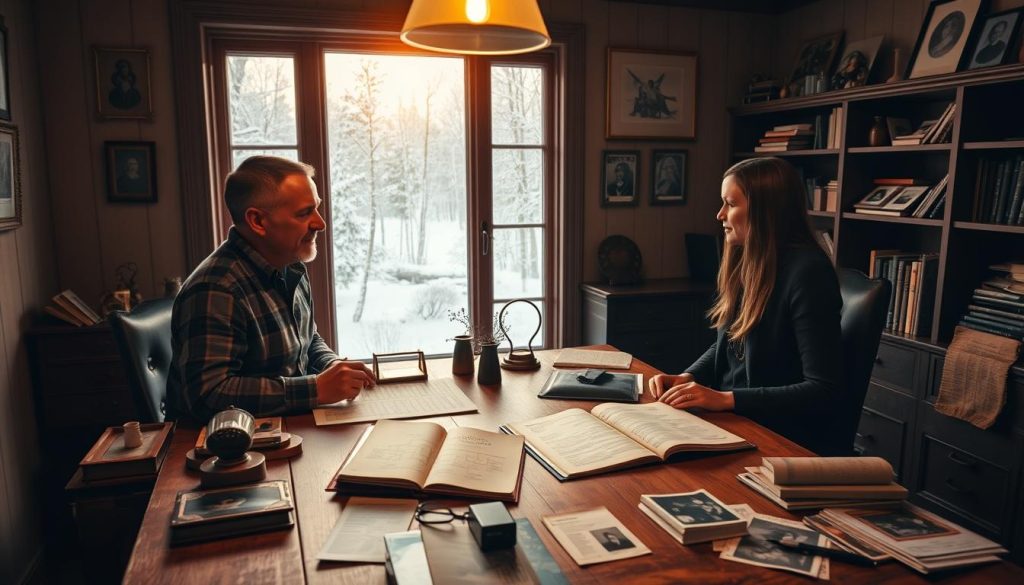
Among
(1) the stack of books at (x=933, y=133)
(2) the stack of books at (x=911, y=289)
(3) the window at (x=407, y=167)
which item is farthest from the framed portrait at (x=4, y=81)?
(1) the stack of books at (x=933, y=133)

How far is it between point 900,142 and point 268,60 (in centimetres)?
292

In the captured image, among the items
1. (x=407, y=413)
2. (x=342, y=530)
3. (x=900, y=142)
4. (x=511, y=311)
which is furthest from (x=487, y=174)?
(x=342, y=530)

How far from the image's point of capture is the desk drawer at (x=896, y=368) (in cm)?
283

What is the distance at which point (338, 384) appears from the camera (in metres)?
1.77

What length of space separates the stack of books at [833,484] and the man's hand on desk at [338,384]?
1028 mm

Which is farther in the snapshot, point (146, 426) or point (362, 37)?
point (362, 37)

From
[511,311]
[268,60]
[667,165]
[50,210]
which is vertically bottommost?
[511,311]

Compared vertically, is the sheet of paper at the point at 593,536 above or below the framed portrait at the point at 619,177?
below

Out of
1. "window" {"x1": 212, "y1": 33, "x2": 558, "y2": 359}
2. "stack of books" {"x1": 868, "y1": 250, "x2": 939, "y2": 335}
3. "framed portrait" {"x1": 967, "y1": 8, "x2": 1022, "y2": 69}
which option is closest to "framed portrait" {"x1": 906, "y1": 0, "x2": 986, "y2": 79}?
"framed portrait" {"x1": 967, "y1": 8, "x2": 1022, "y2": 69}

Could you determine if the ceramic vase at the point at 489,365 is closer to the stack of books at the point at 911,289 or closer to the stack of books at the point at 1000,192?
the stack of books at the point at 911,289

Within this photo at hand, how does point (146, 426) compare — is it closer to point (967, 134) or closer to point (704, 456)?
point (704, 456)

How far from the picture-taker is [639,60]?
384 cm

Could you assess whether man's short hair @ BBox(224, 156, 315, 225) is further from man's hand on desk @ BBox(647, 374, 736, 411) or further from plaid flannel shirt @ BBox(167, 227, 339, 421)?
man's hand on desk @ BBox(647, 374, 736, 411)

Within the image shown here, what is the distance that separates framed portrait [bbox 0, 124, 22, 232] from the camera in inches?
96.2
